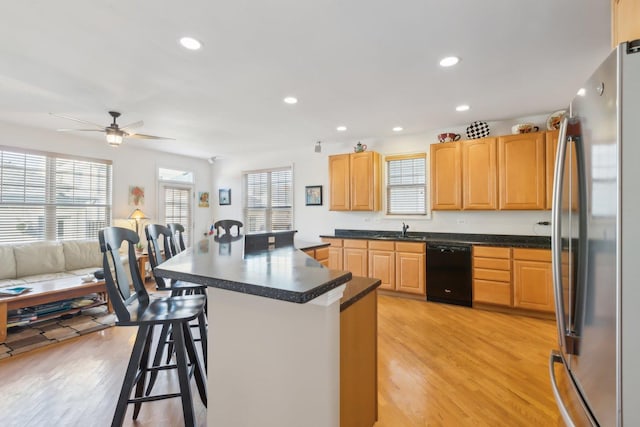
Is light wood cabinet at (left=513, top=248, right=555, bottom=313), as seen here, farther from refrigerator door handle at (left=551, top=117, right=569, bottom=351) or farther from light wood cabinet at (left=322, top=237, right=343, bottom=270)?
refrigerator door handle at (left=551, top=117, right=569, bottom=351)

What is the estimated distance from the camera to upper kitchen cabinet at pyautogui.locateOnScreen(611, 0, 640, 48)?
98 cm

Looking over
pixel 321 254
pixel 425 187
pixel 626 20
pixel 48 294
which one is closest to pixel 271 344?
pixel 626 20

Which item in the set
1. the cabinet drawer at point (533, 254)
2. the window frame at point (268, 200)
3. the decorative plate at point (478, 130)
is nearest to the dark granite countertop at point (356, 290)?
the cabinet drawer at point (533, 254)

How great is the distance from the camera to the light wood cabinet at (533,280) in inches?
141

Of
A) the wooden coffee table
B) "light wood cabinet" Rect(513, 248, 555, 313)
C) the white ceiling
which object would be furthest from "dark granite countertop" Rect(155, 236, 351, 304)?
"light wood cabinet" Rect(513, 248, 555, 313)

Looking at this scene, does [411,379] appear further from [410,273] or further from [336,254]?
[336,254]

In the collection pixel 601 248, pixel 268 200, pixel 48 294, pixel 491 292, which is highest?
pixel 268 200

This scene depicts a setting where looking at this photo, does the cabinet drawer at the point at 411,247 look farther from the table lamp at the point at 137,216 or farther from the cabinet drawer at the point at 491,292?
the table lamp at the point at 137,216

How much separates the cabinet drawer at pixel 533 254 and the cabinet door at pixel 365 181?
2126 mm

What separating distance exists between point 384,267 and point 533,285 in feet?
6.24

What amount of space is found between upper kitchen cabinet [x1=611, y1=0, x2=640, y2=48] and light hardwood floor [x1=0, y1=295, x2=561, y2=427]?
1.95 meters

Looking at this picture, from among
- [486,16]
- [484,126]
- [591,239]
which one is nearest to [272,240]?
[591,239]

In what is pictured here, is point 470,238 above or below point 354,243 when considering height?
above

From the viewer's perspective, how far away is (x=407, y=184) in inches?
199
